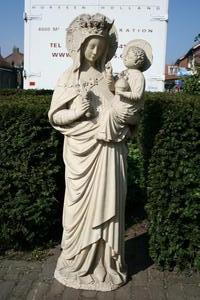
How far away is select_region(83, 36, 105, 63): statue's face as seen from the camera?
3.58 m

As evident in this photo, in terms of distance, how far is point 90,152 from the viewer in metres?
3.71

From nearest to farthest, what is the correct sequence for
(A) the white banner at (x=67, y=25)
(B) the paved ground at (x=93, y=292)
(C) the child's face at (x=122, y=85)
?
(C) the child's face at (x=122, y=85) < (B) the paved ground at (x=93, y=292) < (A) the white banner at (x=67, y=25)

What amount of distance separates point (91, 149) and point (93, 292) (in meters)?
Answer: 1.40

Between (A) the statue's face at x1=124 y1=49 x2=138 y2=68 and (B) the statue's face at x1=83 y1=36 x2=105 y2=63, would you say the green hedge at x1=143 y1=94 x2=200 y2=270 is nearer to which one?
(A) the statue's face at x1=124 y1=49 x2=138 y2=68

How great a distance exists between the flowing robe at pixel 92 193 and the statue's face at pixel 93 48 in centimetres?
23

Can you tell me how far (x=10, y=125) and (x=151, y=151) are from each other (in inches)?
66.9

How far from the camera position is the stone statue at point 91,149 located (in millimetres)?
3602

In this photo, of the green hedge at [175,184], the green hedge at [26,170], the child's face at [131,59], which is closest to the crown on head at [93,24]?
the child's face at [131,59]

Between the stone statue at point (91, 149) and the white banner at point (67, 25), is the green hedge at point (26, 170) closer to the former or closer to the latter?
the stone statue at point (91, 149)

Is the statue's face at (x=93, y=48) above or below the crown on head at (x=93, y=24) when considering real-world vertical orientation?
below

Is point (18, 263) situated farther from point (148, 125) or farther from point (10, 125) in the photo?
point (148, 125)

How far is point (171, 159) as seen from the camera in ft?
14.0

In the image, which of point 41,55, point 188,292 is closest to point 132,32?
point 41,55

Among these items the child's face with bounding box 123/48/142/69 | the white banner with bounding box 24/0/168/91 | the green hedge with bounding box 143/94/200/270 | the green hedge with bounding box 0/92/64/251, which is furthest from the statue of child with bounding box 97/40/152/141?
the white banner with bounding box 24/0/168/91
